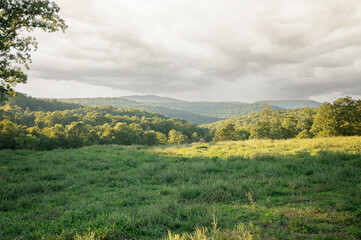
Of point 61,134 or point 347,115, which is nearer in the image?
point 347,115

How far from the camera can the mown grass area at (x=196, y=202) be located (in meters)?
4.22

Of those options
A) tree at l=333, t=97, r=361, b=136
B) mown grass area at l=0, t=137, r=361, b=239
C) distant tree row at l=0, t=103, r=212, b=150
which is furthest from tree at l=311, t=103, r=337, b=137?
distant tree row at l=0, t=103, r=212, b=150

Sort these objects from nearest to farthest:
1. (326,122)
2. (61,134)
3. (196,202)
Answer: (196,202)
(326,122)
(61,134)

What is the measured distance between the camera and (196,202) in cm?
619

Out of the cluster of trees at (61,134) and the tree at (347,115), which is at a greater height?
the tree at (347,115)

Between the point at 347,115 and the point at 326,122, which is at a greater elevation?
the point at 347,115

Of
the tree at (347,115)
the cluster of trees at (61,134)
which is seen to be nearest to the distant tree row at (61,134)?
the cluster of trees at (61,134)

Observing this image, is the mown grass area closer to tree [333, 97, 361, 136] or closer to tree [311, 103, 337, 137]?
tree [311, 103, 337, 137]

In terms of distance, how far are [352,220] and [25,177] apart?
1407 cm

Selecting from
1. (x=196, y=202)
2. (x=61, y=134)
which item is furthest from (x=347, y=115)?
(x=61, y=134)

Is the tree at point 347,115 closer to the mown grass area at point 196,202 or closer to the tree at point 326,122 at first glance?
the tree at point 326,122

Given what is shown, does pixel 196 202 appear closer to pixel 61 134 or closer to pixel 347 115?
pixel 347 115

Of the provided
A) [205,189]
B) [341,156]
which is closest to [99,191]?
[205,189]

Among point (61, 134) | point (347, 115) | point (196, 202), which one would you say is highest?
point (347, 115)
